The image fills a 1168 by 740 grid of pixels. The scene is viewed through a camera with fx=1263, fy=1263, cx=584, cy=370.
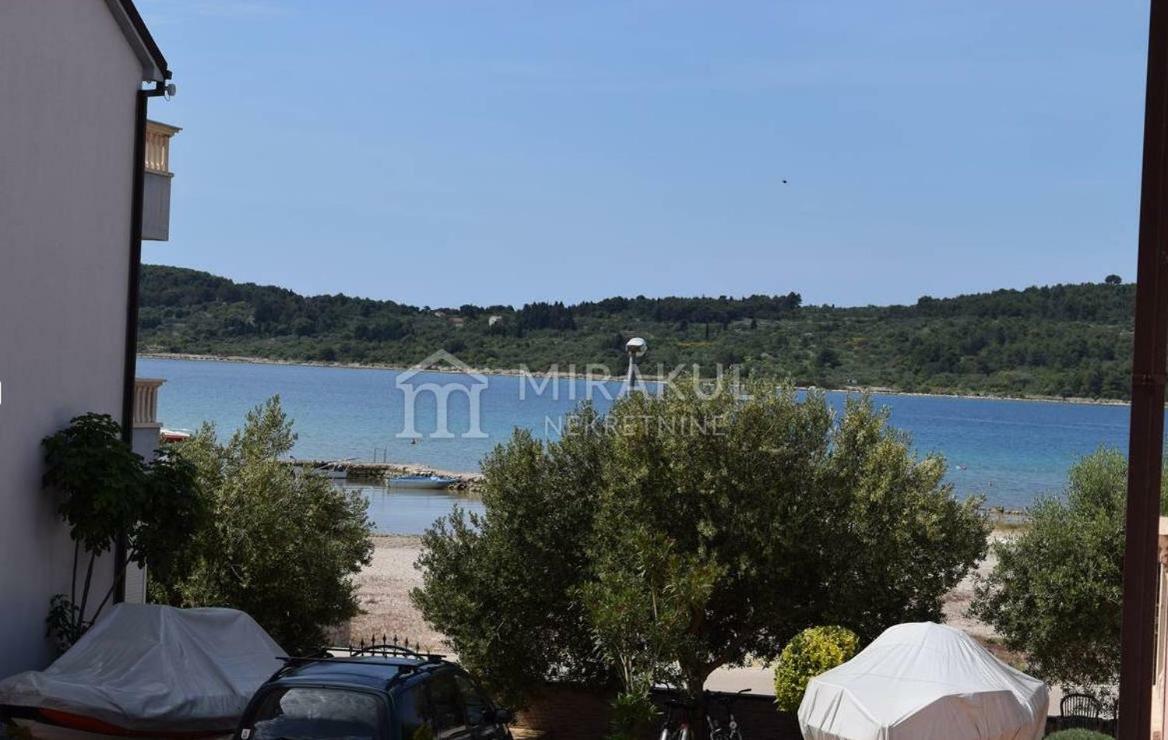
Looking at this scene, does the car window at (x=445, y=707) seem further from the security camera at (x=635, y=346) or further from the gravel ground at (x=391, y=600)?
the gravel ground at (x=391, y=600)

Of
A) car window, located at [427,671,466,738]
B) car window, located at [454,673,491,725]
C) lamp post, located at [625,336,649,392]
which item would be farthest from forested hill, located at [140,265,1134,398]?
car window, located at [427,671,466,738]

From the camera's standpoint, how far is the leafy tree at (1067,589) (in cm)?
2183

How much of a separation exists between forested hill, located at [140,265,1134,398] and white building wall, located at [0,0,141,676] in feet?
205

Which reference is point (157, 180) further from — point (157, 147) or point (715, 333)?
point (715, 333)

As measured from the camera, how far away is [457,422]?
15762 cm

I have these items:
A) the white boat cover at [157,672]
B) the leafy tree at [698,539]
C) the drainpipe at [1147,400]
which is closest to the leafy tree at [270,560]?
the leafy tree at [698,539]

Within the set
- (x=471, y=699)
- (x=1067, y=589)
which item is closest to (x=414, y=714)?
(x=471, y=699)

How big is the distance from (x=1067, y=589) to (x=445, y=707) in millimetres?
14377

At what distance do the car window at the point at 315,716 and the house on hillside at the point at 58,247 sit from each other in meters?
4.95

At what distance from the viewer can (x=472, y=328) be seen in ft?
460

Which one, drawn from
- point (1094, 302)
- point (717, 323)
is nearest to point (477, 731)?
point (1094, 302)

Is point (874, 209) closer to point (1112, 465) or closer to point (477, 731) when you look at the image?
point (1112, 465)

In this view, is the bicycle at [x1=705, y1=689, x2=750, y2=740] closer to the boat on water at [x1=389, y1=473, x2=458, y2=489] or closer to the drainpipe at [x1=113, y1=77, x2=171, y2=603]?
the drainpipe at [x1=113, y1=77, x2=171, y2=603]

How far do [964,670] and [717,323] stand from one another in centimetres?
10483
